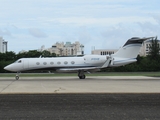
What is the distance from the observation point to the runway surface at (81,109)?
29.4ft

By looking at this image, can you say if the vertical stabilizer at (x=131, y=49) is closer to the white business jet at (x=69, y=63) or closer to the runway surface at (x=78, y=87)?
the white business jet at (x=69, y=63)

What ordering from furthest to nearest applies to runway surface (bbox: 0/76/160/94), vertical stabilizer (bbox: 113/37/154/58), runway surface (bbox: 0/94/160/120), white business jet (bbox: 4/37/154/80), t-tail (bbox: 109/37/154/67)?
vertical stabilizer (bbox: 113/37/154/58) < t-tail (bbox: 109/37/154/67) < white business jet (bbox: 4/37/154/80) < runway surface (bbox: 0/76/160/94) < runway surface (bbox: 0/94/160/120)

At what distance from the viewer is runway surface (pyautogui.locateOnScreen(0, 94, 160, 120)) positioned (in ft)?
29.4

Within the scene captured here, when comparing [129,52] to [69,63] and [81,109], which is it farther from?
[81,109]

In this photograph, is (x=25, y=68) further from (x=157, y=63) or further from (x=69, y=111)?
(x=157, y=63)

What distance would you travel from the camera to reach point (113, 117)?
8945 mm

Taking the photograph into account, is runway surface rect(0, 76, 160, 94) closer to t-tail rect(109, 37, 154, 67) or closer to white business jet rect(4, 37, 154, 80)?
white business jet rect(4, 37, 154, 80)

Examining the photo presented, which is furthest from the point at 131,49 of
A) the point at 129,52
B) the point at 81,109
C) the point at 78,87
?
the point at 81,109

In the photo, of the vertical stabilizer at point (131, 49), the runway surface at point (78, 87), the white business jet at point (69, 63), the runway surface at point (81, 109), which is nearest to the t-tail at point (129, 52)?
the vertical stabilizer at point (131, 49)

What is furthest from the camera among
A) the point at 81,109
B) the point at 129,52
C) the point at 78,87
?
the point at 129,52

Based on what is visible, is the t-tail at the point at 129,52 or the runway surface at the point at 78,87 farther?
the t-tail at the point at 129,52

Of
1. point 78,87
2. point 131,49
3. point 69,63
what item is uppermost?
point 131,49

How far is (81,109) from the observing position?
1030 cm

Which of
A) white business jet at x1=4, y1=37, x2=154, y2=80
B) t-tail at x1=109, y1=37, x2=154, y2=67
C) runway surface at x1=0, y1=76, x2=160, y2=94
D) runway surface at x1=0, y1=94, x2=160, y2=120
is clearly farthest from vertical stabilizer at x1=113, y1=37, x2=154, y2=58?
runway surface at x1=0, y1=94, x2=160, y2=120
